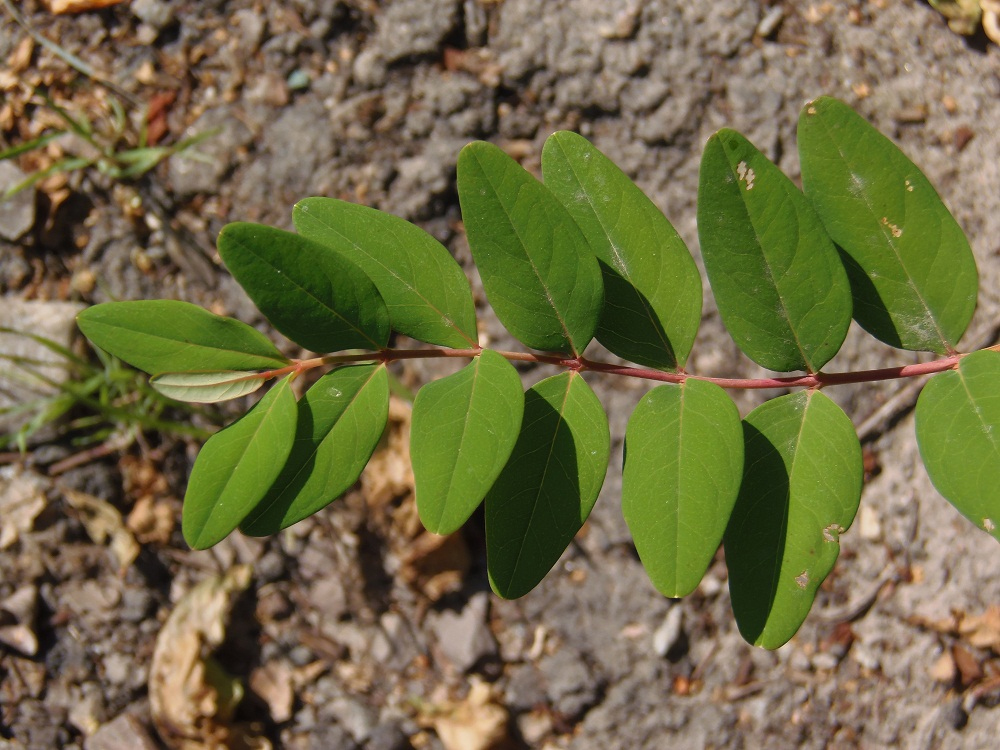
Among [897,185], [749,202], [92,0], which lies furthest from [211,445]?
[92,0]

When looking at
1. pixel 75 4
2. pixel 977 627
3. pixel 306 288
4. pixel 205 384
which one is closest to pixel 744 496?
pixel 306 288

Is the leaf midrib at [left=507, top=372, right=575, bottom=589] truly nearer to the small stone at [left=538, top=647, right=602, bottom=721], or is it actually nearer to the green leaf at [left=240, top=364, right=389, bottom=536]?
the green leaf at [left=240, top=364, right=389, bottom=536]

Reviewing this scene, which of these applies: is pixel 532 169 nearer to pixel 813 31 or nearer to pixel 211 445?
pixel 813 31

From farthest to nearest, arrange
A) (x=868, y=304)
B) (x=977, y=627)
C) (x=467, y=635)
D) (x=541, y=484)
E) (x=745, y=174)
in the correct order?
(x=467, y=635)
(x=977, y=627)
(x=868, y=304)
(x=541, y=484)
(x=745, y=174)

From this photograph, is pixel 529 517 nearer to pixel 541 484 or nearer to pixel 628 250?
pixel 541 484

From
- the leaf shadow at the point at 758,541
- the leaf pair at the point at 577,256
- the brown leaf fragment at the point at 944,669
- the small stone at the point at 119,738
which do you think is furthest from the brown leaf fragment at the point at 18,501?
the brown leaf fragment at the point at 944,669

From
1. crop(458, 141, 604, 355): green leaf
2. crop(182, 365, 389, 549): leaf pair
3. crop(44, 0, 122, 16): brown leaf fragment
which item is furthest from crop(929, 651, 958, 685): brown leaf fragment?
crop(44, 0, 122, 16): brown leaf fragment
